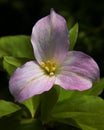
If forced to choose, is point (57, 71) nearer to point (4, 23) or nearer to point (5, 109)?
point (5, 109)

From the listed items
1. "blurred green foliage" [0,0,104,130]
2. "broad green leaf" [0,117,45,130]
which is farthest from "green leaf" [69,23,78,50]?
"broad green leaf" [0,117,45,130]

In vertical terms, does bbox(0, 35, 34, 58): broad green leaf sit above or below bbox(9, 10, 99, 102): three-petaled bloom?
below

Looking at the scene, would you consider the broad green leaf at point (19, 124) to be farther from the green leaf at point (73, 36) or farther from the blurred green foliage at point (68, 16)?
the blurred green foliage at point (68, 16)

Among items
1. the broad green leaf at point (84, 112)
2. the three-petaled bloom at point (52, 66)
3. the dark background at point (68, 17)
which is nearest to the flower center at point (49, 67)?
the three-petaled bloom at point (52, 66)

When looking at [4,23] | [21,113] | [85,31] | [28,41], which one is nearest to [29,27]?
[4,23]

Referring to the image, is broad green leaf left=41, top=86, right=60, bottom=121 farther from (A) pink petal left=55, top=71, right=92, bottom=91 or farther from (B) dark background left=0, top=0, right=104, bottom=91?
(B) dark background left=0, top=0, right=104, bottom=91
